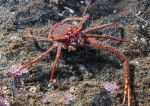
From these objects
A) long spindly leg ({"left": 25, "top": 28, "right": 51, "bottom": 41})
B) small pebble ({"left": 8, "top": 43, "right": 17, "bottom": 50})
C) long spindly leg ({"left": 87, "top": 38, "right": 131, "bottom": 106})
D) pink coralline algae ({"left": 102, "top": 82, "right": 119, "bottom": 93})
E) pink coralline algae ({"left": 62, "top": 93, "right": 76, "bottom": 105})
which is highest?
long spindly leg ({"left": 25, "top": 28, "right": 51, "bottom": 41})

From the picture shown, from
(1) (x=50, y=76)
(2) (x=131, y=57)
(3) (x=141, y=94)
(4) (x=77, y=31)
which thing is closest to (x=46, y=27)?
(4) (x=77, y=31)

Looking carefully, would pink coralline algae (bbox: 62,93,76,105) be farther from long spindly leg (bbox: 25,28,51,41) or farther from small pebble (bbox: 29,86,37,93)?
long spindly leg (bbox: 25,28,51,41)

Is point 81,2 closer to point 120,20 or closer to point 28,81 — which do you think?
→ point 120,20

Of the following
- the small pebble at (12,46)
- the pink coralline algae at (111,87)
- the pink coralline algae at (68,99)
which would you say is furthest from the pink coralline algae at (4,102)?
the pink coralline algae at (111,87)

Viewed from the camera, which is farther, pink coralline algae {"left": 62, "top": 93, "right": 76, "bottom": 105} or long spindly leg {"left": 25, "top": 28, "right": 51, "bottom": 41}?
long spindly leg {"left": 25, "top": 28, "right": 51, "bottom": 41}

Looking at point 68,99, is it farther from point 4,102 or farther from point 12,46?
point 12,46

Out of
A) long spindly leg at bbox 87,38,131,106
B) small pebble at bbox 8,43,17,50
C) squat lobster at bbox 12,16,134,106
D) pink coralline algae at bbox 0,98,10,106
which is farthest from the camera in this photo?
small pebble at bbox 8,43,17,50

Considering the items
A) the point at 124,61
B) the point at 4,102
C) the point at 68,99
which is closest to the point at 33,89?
the point at 4,102

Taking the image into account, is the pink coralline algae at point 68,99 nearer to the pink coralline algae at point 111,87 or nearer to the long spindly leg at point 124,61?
the pink coralline algae at point 111,87

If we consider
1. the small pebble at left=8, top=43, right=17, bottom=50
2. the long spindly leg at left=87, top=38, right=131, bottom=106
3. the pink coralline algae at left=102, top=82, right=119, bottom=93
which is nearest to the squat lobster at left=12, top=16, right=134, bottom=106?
the long spindly leg at left=87, top=38, right=131, bottom=106
